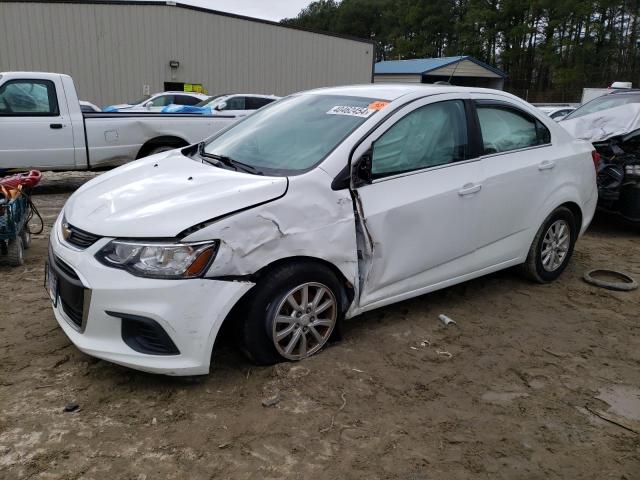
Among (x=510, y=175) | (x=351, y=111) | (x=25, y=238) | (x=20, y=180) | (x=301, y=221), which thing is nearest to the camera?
(x=301, y=221)

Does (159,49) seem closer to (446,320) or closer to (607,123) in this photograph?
(607,123)

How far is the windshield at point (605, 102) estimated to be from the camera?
7777mm

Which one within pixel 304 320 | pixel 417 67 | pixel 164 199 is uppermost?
pixel 417 67

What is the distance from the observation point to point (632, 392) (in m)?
3.30

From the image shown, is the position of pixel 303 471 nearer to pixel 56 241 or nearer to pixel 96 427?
pixel 96 427

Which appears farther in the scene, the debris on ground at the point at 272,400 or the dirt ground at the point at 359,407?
the debris on ground at the point at 272,400

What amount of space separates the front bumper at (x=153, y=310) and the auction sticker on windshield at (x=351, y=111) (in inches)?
56.4

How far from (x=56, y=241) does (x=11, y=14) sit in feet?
69.8

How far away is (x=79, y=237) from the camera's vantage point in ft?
10.1

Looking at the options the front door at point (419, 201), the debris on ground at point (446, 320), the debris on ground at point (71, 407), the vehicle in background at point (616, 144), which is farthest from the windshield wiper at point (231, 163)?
the vehicle in background at point (616, 144)

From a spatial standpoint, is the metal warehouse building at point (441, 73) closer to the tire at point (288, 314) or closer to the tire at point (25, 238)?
the tire at point (25, 238)

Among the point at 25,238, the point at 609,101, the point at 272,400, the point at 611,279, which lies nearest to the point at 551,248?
the point at 611,279

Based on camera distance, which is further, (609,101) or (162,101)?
(162,101)

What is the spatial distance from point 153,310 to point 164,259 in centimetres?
26
